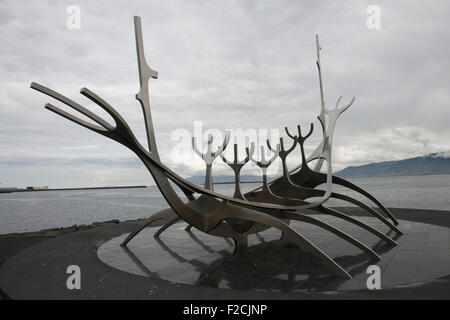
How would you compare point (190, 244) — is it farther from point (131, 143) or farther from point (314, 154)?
point (314, 154)

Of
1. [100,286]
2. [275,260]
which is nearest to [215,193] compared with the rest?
[275,260]

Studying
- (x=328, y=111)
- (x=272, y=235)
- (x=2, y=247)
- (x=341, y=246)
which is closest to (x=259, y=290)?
(x=341, y=246)

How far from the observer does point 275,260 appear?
10.3m

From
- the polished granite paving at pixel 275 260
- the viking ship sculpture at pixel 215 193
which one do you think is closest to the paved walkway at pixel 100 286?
the polished granite paving at pixel 275 260

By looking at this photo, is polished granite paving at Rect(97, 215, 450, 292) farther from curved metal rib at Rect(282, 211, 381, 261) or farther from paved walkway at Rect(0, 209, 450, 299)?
paved walkway at Rect(0, 209, 450, 299)

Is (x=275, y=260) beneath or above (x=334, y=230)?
beneath

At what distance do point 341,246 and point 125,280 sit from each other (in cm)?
790

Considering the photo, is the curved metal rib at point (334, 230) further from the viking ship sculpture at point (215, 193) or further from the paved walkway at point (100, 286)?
the paved walkway at point (100, 286)

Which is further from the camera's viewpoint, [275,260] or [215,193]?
[275,260]

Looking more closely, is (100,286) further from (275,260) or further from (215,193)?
(275,260)

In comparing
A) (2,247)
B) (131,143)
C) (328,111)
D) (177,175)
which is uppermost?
(328,111)

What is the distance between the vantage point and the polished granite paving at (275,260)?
8.03 metres

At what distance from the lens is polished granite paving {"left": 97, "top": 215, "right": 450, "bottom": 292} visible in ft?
26.3
